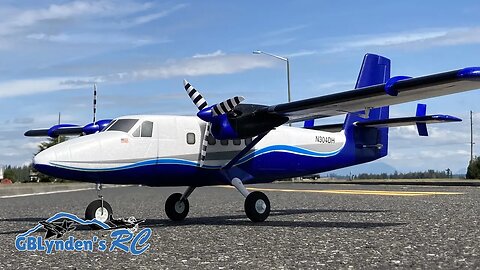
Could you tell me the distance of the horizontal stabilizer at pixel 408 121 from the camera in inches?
684

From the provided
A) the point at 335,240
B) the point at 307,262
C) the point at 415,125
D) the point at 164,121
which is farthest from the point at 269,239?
the point at 415,125

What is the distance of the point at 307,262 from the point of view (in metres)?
8.27

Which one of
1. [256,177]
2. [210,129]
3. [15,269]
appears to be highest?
[210,129]

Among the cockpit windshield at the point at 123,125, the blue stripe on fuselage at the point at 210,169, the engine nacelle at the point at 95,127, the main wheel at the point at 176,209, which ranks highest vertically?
the engine nacelle at the point at 95,127

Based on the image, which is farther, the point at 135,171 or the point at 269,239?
the point at 135,171

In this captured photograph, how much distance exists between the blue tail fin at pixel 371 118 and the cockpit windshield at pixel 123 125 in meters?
7.56

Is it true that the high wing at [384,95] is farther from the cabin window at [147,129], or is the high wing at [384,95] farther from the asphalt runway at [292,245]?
the cabin window at [147,129]

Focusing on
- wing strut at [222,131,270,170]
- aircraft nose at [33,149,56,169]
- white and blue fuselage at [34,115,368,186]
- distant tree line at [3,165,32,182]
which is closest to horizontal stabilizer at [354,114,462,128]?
white and blue fuselage at [34,115,368,186]

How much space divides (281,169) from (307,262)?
8647 millimetres

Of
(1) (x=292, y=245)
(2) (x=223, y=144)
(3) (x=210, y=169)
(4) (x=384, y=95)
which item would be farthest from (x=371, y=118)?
(1) (x=292, y=245)

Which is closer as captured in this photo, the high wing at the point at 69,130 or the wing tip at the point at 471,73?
the wing tip at the point at 471,73

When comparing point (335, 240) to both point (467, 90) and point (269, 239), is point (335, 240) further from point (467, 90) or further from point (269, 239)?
point (467, 90)

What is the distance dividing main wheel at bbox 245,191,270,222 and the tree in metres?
61.3

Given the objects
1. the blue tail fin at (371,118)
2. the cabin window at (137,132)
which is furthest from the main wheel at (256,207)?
the blue tail fin at (371,118)
